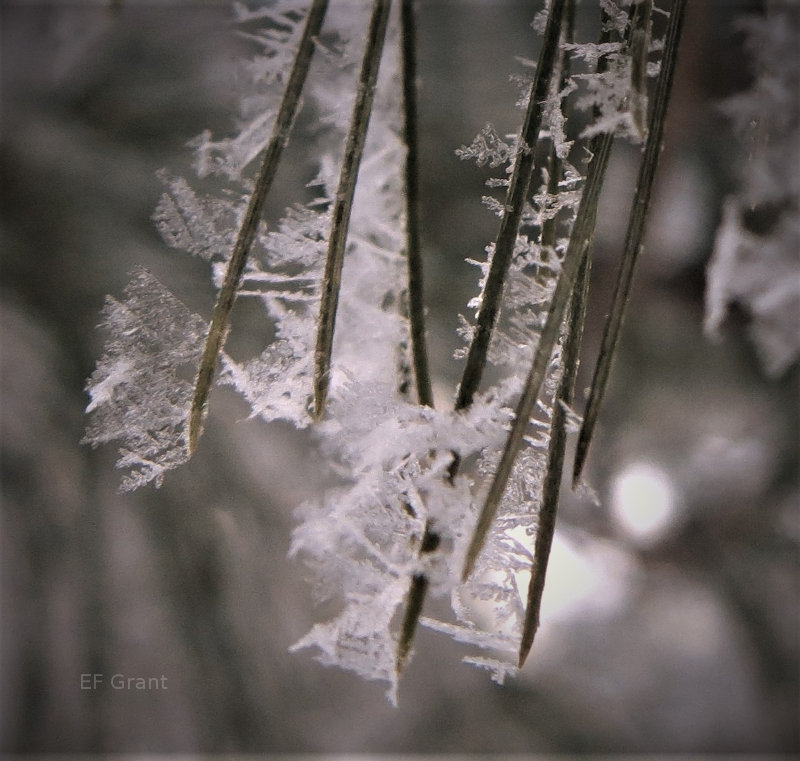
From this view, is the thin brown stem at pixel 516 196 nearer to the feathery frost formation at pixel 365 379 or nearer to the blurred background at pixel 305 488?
the feathery frost formation at pixel 365 379

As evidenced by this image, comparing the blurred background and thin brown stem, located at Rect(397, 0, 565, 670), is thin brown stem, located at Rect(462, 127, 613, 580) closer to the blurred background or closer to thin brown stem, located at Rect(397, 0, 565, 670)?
thin brown stem, located at Rect(397, 0, 565, 670)

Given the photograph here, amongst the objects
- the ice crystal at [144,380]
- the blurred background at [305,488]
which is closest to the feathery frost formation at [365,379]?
the ice crystal at [144,380]

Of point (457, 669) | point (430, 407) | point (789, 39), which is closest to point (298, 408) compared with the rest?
point (430, 407)

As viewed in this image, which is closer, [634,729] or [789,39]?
[789,39]

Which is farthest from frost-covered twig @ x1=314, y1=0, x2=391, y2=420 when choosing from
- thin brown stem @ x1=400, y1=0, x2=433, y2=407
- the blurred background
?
the blurred background

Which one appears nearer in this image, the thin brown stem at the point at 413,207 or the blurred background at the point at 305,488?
the thin brown stem at the point at 413,207

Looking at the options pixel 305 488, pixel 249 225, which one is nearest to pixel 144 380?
pixel 249 225

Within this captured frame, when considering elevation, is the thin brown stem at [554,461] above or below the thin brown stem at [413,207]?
below

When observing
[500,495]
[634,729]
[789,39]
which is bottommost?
[634,729]

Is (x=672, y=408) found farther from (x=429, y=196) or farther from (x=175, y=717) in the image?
(x=175, y=717)
